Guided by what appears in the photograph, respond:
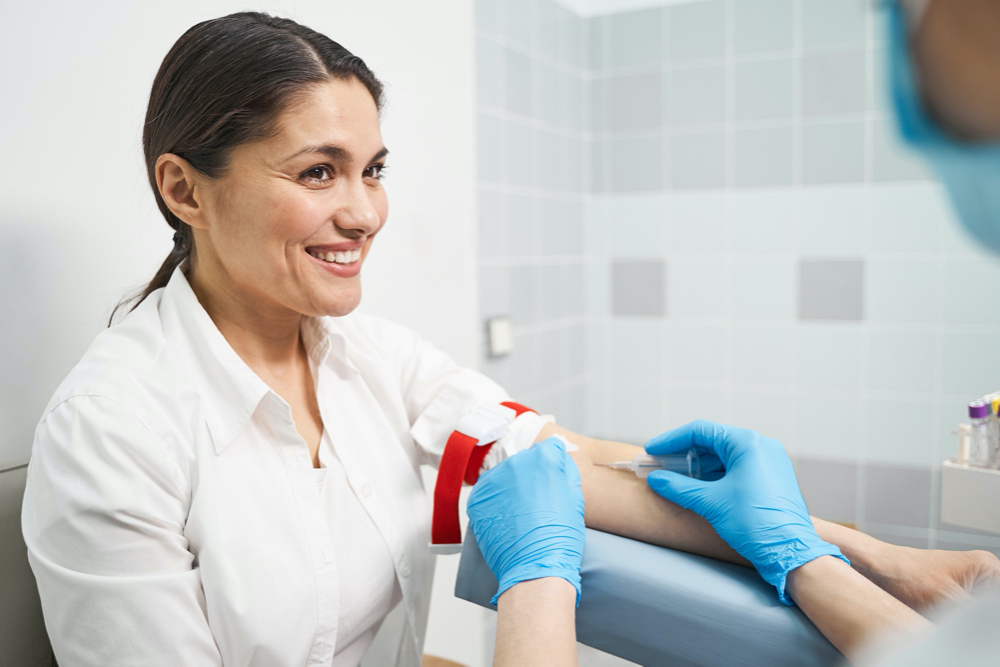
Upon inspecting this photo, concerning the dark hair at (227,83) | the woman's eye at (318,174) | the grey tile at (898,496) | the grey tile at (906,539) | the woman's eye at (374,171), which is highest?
the dark hair at (227,83)

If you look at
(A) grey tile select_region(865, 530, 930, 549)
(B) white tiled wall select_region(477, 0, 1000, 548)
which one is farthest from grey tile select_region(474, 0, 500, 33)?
(A) grey tile select_region(865, 530, 930, 549)

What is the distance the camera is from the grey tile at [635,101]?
262 cm

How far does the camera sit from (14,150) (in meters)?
0.99

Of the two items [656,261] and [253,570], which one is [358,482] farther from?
[656,261]

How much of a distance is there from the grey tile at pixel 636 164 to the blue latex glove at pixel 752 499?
182 cm

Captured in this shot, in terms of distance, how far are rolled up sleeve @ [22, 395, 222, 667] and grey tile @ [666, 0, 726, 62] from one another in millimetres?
2317

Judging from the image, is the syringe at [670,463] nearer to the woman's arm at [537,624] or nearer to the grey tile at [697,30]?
the woman's arm at [537,624]

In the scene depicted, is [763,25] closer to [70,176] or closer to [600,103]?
[600,103]

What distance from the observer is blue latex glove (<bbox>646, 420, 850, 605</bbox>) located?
0.84 metres

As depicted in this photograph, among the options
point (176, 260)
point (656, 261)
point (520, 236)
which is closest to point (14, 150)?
point (176, 260)

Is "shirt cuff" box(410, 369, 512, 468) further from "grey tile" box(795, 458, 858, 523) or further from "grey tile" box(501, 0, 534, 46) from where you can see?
"grey tile" box(795, 458, 858, 523)

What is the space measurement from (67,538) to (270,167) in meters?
0.50

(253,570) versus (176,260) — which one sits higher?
(176,260)

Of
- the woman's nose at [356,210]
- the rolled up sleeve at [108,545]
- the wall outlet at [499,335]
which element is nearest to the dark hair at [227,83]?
the woman's nose at [356,210]
